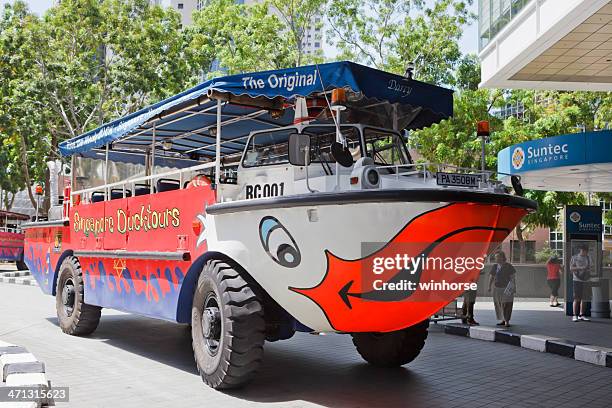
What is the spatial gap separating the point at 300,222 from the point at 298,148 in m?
0.59

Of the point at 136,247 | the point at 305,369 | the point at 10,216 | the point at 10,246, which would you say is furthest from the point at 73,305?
the point at 10,216

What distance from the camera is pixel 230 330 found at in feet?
18.6

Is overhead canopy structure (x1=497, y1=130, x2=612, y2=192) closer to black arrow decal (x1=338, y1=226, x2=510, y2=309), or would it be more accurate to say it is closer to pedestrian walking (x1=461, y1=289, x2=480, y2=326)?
pedestrian walking (x1=461, y1=289, x2=480, y2=326)

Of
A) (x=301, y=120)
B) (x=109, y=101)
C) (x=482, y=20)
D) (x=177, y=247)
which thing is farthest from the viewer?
(x=109, y=101)

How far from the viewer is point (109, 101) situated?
25.2 metres

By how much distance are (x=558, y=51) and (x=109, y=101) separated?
17885 millimetres

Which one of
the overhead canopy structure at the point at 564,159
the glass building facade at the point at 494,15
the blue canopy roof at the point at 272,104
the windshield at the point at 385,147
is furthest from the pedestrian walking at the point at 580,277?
the windshield at the point at 385,147

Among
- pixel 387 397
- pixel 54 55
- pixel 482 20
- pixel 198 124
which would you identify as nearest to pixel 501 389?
pixel 387 397

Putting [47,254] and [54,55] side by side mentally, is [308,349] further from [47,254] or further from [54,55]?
[54,55]

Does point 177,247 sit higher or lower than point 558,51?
lower

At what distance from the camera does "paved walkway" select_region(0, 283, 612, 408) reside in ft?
18.9

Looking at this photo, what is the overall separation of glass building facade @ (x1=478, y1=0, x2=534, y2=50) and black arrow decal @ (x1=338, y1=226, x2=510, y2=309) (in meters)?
8.03

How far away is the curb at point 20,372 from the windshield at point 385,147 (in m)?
3.49

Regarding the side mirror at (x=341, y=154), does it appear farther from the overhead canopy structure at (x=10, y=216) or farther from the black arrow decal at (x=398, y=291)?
the overhead canopy structure at (x=10, y=216)
